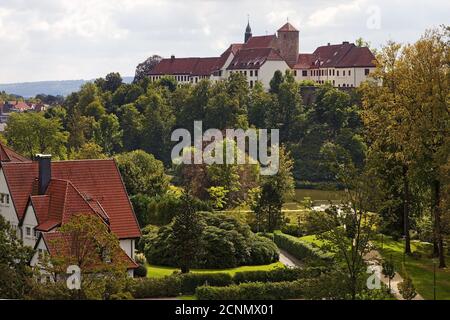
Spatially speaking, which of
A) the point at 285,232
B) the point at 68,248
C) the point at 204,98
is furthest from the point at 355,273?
the point at 204,98

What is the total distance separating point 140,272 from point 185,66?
99021 mm

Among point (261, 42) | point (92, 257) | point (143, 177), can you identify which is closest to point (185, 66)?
point (261, 42)

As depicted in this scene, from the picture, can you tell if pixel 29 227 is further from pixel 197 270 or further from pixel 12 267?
pixel 12 267

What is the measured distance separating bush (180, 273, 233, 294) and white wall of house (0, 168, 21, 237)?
746 cm

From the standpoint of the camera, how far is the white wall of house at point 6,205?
33812mm

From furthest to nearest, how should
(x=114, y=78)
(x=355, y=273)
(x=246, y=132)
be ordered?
(x=114, y=78) → (x=246, y=132) → (x=355, y=273)

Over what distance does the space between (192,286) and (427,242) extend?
1360 cm

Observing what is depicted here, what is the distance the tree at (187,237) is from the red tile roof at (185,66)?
296ft

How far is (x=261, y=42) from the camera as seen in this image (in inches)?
4604

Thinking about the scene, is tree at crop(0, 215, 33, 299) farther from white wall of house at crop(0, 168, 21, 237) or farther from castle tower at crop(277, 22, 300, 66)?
castle tower at crop(277, 22, 300, 66)

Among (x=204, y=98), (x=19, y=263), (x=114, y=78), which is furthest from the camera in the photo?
(x=114, y=78)

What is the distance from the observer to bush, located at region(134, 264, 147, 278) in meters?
31.9

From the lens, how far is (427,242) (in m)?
39.4

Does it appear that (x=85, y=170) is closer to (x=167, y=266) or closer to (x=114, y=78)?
(x=167, y=266)
